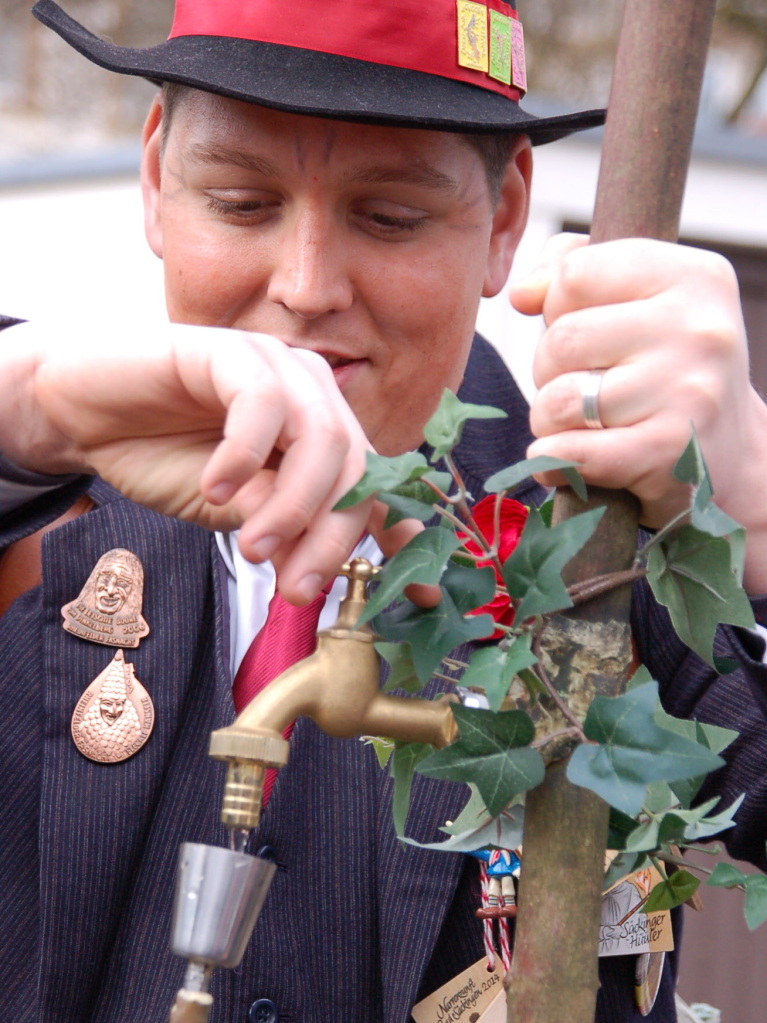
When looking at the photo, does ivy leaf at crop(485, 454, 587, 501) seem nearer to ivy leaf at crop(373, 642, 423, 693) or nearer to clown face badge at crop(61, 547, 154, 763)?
ivy leaf at crop(373, 642, 423, 693)

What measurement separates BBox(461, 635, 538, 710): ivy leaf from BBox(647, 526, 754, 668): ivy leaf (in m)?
0.10

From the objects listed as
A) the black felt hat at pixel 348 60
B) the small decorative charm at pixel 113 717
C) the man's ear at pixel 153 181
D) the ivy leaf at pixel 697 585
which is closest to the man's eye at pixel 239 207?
the black felt hat at pixel 348 60

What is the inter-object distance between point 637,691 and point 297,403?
0.90 feet

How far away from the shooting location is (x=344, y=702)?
0.73 metres

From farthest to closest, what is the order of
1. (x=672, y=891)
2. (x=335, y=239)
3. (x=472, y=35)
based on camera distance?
(x=472, y=35) < (x=335, y=239) < (x=672, y=891)

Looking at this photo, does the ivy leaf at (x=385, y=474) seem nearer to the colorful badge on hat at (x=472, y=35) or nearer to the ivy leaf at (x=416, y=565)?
the ivy leaf at (x=416, y=565)

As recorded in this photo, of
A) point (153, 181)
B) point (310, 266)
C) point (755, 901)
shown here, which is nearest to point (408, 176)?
point (310, 266)

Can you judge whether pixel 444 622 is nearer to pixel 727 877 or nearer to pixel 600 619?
pixel 600 619

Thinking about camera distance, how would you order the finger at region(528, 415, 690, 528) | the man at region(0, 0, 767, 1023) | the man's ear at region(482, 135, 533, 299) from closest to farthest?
the finger at region(528, 415, 690, 528) → the man at region(0, 0, 767, 1023) → the man's ear at region(482, 135, 533, 299)

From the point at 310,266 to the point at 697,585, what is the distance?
64cm

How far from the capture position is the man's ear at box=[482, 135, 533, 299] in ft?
5.29

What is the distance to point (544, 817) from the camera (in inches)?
28.4

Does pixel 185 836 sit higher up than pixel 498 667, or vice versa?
pixel 498 667

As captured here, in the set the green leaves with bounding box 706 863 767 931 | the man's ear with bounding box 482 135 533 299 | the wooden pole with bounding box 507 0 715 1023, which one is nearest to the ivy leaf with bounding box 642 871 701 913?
the green leaves with bounding box 706 863 767 931
